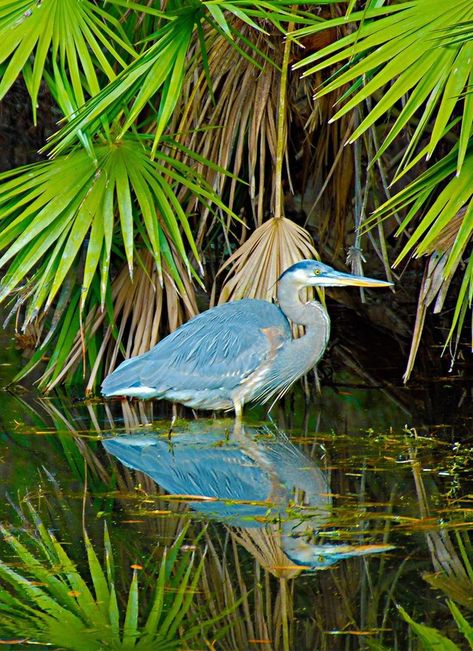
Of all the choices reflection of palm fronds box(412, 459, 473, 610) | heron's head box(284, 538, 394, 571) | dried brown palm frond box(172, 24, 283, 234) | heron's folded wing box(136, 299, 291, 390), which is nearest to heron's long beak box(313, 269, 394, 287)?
heron's folded wing box(136, 299, 291, 390)

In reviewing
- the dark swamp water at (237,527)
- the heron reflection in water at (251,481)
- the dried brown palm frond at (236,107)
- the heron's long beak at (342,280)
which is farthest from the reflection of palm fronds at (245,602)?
the dried brown palm frond at (236,107)

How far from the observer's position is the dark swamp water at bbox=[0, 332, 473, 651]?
2.89 metres

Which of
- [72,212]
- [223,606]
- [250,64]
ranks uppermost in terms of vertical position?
[250,64]

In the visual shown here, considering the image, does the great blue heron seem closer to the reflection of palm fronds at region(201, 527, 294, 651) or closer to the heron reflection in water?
the heron reflection in water

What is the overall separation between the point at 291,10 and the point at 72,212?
1.54 m

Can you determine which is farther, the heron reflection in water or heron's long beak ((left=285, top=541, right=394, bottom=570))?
the heron reflection in water

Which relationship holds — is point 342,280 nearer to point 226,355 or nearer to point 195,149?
point 226,355

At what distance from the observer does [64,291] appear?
5832 millimetres

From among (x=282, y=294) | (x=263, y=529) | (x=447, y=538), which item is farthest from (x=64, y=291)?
(x=447, y=538)

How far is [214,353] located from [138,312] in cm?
62

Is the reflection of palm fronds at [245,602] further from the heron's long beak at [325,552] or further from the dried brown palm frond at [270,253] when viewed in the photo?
the dried brown palm frond at [270,253]

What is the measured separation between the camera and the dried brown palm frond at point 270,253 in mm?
5512

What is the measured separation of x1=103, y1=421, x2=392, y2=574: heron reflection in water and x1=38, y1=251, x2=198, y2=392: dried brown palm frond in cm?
68

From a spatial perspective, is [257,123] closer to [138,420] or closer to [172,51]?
[172,51]
